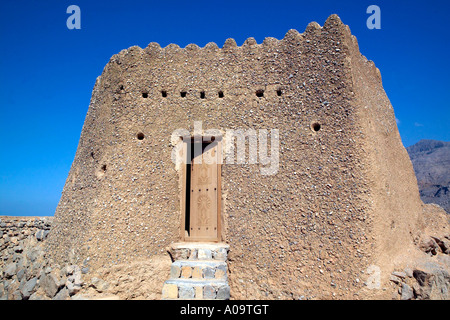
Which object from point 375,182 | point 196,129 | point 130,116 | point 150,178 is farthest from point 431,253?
point 130,116

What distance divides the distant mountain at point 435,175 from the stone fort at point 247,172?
1631 cm

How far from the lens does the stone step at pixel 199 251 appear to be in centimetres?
661

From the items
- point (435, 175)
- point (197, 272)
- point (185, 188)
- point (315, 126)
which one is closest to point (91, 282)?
point (197, 272)

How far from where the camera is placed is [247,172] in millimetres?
7070

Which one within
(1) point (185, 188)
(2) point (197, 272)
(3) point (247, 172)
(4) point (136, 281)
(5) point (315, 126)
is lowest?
(4) point (136, 281)

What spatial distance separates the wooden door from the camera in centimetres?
744

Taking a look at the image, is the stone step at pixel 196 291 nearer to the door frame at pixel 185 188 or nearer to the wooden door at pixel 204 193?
the door frame at pixel 185 188

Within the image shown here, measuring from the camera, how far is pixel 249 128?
7172 mm

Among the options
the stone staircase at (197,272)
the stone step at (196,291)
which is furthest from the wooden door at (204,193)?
the stone step at (196,291)

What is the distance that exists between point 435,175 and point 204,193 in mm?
26207

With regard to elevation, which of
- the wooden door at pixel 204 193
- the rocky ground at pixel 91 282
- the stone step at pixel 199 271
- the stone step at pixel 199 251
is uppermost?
the wooden door at pixel 204 193

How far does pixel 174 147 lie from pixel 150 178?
0.86 m

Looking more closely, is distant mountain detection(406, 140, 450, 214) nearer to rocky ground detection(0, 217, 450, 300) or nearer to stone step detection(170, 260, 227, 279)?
rocky ground detection(0, 217, 450, 300)

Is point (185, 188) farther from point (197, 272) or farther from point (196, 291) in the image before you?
point (196, 291)
